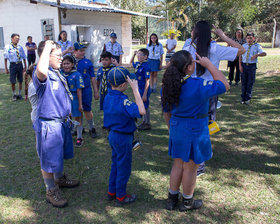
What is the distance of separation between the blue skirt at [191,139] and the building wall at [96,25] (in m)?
11.9

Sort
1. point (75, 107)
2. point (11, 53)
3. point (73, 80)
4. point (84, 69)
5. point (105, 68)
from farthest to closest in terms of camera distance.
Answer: point (11, 53), point (84, 69), point (105, 68), point (75, 107), point (73, 80)

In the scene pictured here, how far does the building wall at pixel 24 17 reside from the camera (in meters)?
13.4

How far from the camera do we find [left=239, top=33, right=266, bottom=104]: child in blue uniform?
6.73 metres

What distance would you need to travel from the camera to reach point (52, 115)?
275 centimetres

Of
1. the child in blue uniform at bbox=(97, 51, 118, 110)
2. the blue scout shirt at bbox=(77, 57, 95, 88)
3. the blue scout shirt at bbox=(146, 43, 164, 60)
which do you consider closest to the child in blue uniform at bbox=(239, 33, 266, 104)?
the blue scout shirt at bbox=(146, 43, 164, 60)

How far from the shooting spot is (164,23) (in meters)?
37.8

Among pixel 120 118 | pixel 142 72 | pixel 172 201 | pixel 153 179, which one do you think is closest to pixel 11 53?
pixel 142 72

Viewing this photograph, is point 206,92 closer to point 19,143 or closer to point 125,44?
point 19,143

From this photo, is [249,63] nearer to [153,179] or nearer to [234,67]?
[234,67]

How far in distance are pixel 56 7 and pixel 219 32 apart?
11958mm

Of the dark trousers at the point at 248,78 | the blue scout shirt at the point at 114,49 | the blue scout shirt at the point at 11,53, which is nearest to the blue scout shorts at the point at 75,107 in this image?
the blue scout shirt at the point at 11,53

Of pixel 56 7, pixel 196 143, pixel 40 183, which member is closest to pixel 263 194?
pixel 196 143

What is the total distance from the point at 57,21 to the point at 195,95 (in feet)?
41.3

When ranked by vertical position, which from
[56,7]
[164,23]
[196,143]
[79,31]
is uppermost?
[164,23]
